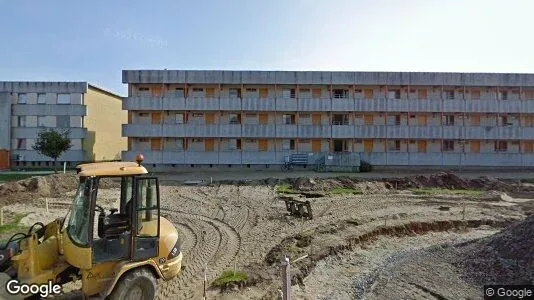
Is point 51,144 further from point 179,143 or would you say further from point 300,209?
point 300,209

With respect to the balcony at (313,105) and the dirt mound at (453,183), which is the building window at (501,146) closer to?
the dirt mound at (453,183)

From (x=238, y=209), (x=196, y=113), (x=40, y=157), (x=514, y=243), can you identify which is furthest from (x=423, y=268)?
(x=40, y=157)

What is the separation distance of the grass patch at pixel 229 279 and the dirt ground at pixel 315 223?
6.3 inches

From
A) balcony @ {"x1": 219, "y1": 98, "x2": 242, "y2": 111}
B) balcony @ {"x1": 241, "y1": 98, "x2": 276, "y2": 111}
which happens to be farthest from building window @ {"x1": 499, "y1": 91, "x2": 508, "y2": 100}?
balcony @ {"x1": 219, "y1": 98, "x2": 242, "y2": 111}

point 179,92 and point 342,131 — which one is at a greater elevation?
point 179,92

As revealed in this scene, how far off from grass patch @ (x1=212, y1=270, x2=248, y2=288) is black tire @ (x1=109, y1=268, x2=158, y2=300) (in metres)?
2.10

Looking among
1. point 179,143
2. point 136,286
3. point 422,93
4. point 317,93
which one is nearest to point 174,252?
point 136,286

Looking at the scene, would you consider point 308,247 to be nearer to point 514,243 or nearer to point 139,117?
point 514,243

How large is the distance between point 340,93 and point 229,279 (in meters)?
37.7

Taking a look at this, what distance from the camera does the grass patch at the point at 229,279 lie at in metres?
9.08

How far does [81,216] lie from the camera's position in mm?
6852

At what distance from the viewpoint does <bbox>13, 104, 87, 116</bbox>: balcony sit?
157ft

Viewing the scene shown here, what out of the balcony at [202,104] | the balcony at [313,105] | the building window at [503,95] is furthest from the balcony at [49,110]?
the building window at [503,95]

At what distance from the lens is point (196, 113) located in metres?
44.0
